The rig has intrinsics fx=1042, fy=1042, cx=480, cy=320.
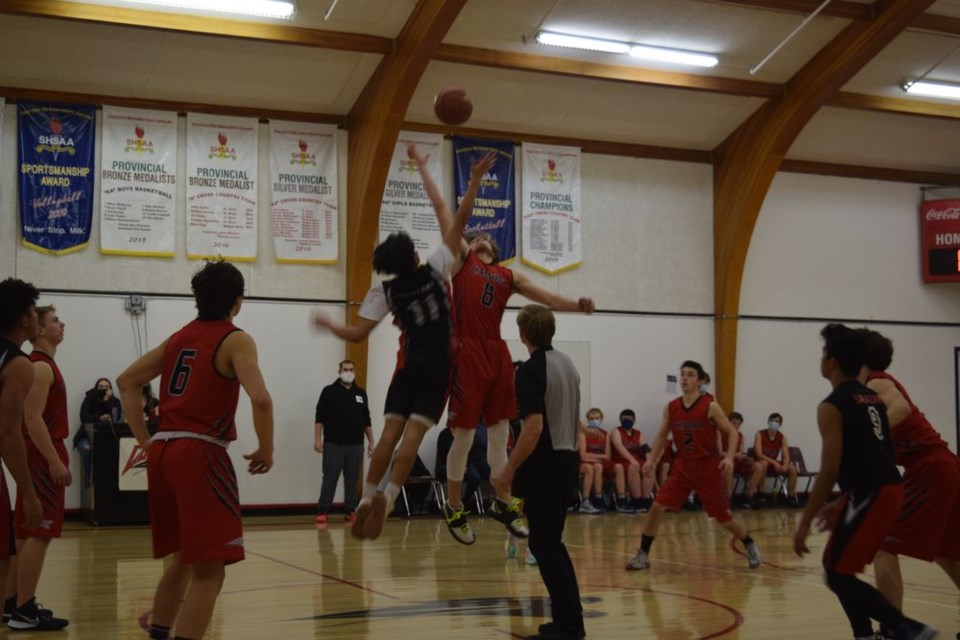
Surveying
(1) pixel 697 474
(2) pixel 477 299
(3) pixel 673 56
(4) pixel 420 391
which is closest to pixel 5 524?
(4) pixel 420 391

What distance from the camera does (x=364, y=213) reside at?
15516 millimetres

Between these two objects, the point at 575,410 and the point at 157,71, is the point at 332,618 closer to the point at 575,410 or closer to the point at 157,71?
the point at 575,410

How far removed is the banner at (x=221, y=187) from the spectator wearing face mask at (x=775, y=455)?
876cm

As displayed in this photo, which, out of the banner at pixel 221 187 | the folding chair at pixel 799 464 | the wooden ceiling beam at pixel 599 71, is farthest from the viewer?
the folding chair at pixel 799 464

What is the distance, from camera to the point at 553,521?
578 cm

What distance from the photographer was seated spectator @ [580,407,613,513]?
15734 millimetres

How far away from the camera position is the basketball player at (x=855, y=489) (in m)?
4.80

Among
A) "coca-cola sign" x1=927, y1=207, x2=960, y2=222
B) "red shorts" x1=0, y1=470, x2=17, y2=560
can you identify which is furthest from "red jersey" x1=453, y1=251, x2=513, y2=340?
"coca-cola sign" x1=927, y1=207, x2=960, y2=222

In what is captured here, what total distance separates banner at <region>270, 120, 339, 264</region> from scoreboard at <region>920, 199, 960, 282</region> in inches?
438

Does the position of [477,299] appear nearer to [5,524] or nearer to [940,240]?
[5,524]

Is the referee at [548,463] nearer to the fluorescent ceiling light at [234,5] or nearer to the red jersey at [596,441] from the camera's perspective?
the fluorescent ceiling light at [234,5]

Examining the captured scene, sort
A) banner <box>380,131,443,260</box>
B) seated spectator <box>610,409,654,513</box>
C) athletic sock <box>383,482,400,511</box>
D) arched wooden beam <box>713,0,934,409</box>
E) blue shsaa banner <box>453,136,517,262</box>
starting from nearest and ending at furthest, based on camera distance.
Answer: athletic sock <box>383,482,400,511</box>, arched wooden beam <box>713,0,934,409</box>, seated spectator <box>610,409,654,513</box>, banner <box>380,131,443,260</box>, blue shsaa banner <box>453,136,517,262</box>

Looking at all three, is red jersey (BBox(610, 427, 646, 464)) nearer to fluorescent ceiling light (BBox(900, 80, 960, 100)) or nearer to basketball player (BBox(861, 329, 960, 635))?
fluorescent ceiling light (BBox(900, 80, 960, 100))

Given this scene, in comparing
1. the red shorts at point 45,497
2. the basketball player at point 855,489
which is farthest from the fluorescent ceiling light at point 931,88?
the red shorts at point 45,497
